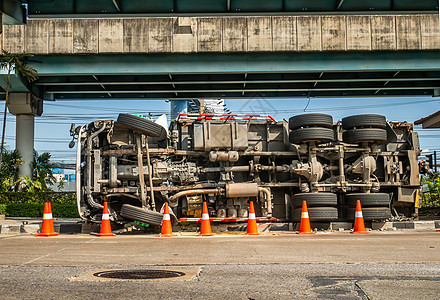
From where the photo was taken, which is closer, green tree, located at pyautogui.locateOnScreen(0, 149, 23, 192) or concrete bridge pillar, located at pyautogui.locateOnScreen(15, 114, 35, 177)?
green tree, located at pyautogui.locateOnScreen(0, 149, 23, 192)

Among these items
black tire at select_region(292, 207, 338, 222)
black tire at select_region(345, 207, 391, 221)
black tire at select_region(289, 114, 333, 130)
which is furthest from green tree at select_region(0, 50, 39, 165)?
black tire at select_region(345, 207, 391, 221)

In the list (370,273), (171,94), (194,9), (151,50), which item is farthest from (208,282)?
(171,94)

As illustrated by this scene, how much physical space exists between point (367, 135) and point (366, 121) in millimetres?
382

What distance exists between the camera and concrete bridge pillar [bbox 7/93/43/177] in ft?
73.3

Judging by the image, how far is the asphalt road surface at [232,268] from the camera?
460 centimetres

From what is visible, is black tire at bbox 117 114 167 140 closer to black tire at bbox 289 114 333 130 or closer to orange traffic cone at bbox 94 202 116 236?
orange traffic cone at bbox 94 202 116 236

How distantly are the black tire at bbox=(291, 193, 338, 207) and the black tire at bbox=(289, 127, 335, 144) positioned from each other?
4.60ft

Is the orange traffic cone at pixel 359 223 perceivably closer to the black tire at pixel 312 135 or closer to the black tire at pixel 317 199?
the black tire at pixel 317 199

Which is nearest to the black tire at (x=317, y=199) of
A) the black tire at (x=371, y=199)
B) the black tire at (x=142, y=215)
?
the black tire at (x=371, y=199)

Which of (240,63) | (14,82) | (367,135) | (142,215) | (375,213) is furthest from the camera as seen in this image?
(14,82)

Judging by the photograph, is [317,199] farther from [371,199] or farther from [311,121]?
[311,121]

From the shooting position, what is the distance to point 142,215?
12.3 metres

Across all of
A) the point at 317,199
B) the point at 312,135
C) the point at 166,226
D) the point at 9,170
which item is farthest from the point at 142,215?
the point at 9,170

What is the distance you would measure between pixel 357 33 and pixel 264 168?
8.08 meters
